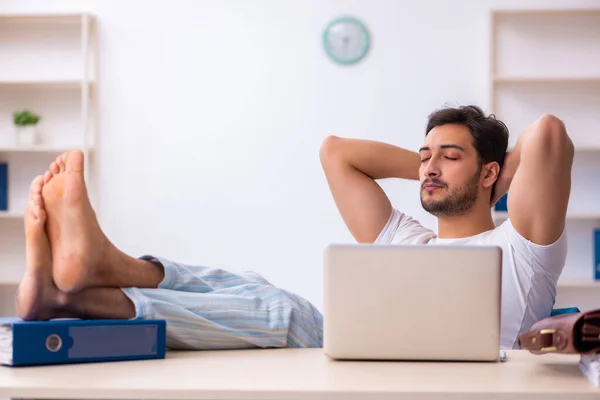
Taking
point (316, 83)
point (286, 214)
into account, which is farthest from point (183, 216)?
point (316, 83)

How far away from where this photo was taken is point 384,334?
1155 millimetres

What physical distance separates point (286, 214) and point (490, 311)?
136 inches

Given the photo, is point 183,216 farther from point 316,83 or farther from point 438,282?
point 438,282

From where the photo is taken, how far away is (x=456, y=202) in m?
2.15

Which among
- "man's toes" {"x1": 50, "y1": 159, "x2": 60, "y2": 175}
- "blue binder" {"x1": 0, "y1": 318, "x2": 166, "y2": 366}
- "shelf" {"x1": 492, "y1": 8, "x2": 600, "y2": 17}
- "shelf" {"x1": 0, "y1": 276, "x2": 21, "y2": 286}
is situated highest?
"shelf" {"x1": 492, "y1": 8, "x2": 600, "y2": 17}

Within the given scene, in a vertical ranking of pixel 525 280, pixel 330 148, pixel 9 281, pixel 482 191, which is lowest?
pixel 9 281

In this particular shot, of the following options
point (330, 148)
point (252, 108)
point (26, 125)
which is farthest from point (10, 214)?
point (330, 148)

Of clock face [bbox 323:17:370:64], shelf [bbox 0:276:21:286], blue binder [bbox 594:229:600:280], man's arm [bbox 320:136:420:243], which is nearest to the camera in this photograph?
man's arm [bbox 320:136:420:243]

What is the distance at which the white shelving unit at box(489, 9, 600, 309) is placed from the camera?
14.6ft

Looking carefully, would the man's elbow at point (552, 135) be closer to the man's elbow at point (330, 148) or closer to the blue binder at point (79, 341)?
the man's elbow at point (330, 148)

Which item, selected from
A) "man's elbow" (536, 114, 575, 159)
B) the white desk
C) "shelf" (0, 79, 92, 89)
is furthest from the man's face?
"shelf" (0, 79, 92, 89)

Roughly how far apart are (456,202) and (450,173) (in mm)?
80

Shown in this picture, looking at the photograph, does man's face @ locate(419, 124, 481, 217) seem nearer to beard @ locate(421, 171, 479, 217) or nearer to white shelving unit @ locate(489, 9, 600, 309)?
beard @ locate(421, 171, 479, 217)

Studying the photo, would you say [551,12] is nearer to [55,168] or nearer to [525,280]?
[525,280]
